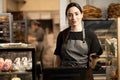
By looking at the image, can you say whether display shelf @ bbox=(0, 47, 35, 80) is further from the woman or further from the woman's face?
the woman's face

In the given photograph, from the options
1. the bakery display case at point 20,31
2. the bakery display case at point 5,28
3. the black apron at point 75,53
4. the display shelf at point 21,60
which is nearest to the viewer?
the display shelf at point 21,60

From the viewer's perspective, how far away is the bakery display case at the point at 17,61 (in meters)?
2.24

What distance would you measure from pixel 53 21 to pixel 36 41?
138 centimetres

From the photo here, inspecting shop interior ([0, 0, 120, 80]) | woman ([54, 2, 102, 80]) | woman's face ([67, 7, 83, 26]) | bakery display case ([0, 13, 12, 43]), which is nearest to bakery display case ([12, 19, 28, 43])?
shop interior ([0, 0, 120, 80])

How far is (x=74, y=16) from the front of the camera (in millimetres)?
2441

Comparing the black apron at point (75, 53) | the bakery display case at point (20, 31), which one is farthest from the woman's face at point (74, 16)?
the bakery display case at point (20, 31)

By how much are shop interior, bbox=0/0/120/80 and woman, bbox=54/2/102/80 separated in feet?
0.74

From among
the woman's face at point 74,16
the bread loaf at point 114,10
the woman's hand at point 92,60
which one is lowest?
the woman's hand at point 92,60

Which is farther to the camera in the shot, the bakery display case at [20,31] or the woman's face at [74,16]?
the bakery display case at [20,31]

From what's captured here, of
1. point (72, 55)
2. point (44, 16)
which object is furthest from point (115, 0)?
point (72, 55)

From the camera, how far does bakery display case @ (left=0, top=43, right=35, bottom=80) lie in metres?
2.24

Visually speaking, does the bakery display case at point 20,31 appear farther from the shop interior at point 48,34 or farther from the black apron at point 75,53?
the black apron at point 75,53

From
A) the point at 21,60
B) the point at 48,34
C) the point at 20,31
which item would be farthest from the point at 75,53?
the point at 48,34

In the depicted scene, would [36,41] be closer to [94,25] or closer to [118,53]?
[94,25]
